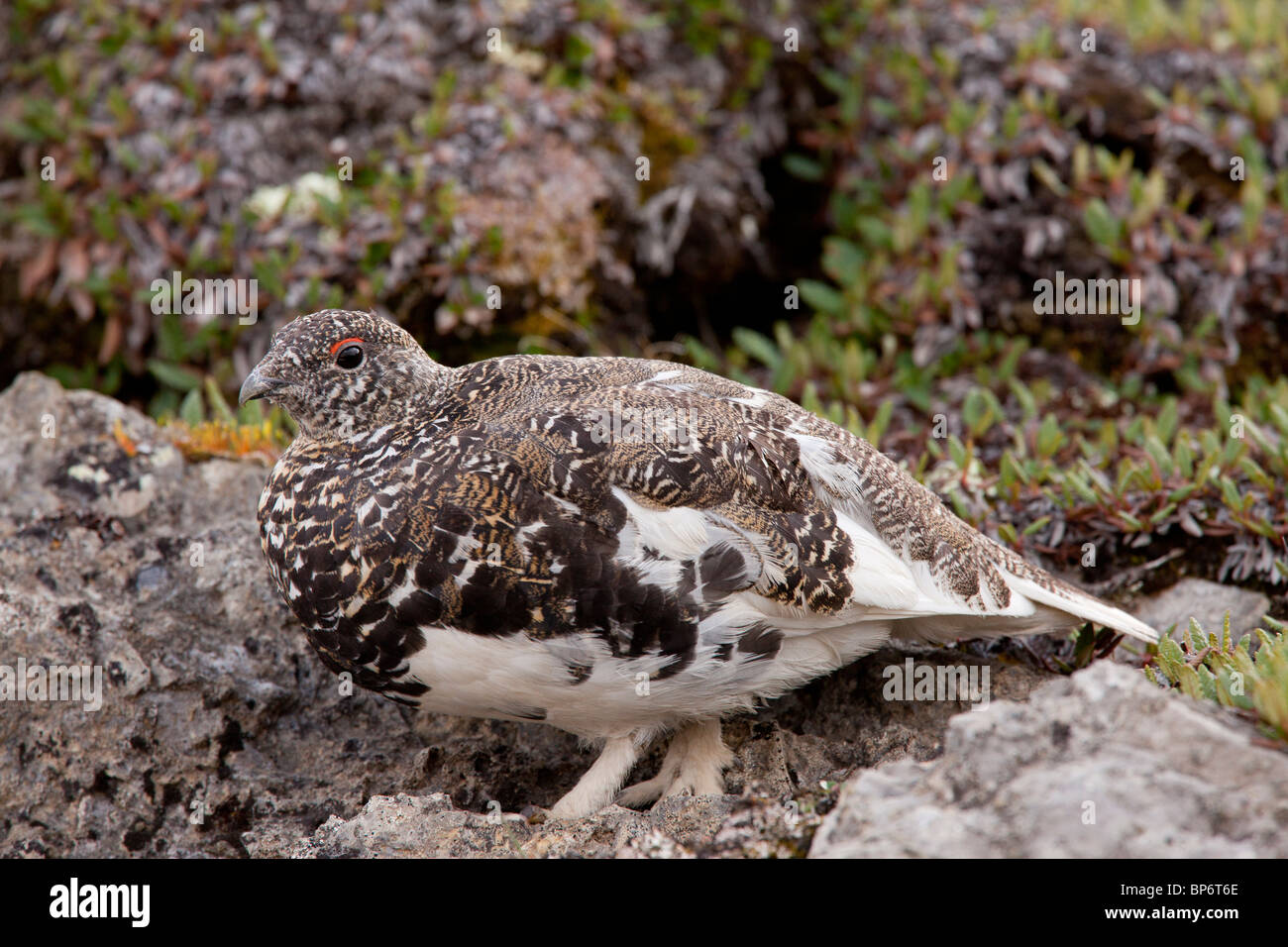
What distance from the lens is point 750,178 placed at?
22.0 feet

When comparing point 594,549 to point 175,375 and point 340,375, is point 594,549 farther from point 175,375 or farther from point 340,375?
point 175,375

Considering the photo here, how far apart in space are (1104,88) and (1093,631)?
368 cm

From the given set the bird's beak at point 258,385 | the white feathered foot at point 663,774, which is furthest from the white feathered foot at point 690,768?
the bird's beak at point 258,385

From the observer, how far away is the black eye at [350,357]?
3.53m

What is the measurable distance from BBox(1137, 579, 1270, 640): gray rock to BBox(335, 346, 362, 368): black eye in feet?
9.46

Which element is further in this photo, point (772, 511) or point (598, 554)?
point (772, 511)

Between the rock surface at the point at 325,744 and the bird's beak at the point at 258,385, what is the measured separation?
34.1 inches

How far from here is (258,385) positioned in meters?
3.46

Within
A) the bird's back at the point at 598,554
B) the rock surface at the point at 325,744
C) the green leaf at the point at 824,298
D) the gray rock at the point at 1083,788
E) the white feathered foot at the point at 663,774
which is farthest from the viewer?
the green leaf at the point at 824,298

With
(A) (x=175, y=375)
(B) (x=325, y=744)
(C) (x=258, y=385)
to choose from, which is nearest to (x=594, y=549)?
(C) (x=258, y=385)

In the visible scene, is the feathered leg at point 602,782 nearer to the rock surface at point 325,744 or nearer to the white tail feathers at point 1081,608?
the rock surface at point 325,744

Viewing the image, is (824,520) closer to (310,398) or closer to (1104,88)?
(310,398)

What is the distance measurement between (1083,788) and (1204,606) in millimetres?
2084

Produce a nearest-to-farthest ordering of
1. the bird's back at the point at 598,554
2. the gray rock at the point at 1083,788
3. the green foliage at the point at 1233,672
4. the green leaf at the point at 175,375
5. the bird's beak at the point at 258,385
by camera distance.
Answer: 1. the gray rock at the point at 1083,788
2. the green foliage at the point at 1233,672
3. the bird's back at the point at 598,554
4. the bird's beak at the point at 258,385
5. the green leaf at the point at 175,375
